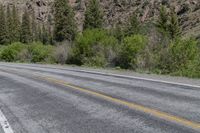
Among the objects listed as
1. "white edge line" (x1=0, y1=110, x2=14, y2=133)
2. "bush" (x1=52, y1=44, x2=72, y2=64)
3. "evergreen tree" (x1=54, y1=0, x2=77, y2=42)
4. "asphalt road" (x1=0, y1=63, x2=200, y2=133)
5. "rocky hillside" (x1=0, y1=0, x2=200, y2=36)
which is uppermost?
"rocky hillside" (x1=0, y1=0, x2=200, y2=36)

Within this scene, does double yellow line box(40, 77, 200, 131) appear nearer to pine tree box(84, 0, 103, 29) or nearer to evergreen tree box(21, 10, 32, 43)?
pine tree box(84, 0, 103, 29)

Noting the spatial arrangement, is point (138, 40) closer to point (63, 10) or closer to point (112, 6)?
point (63, 10)

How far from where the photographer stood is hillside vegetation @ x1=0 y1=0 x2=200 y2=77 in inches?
829

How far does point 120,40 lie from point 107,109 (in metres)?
50.7

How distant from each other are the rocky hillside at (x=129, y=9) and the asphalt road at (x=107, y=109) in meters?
48.5

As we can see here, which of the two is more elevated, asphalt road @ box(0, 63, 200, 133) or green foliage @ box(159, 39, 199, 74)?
green foliage @ box(159, 39, 199, 74)

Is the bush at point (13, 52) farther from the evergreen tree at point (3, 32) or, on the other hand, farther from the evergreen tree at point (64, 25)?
the evergreen tree at point (3, 32)

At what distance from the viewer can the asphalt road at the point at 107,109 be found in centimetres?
696

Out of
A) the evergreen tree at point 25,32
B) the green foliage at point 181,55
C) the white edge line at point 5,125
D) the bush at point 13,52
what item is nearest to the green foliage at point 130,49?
the green foliage at point 181,55

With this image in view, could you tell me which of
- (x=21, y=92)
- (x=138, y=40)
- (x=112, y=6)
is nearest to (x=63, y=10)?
(x=138, y=40)

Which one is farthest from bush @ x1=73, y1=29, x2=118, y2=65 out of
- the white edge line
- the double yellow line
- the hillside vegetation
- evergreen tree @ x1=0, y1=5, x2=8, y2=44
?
evergreen tree @ x1=0, y1=5, x2=8, y2=44

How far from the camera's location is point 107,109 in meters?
8.66

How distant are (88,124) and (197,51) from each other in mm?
15253

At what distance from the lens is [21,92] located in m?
13.4
